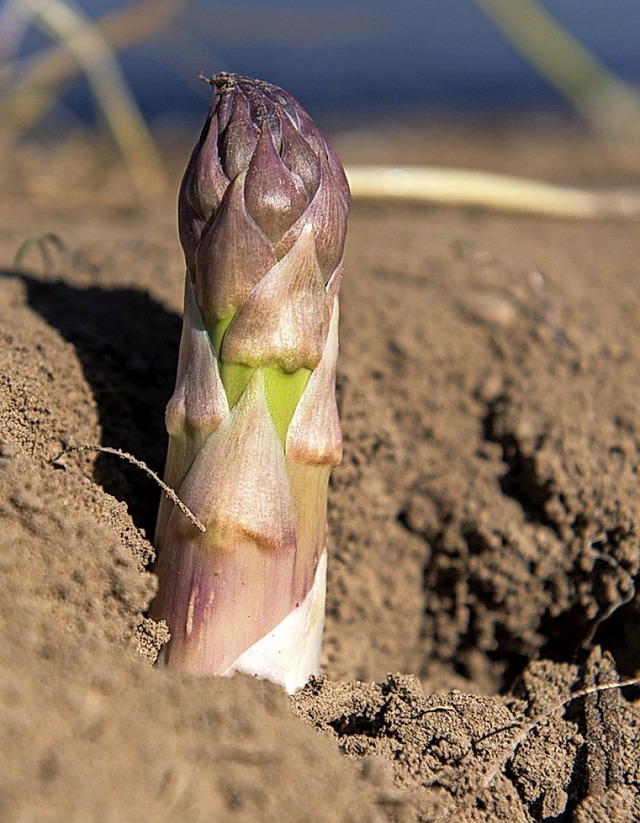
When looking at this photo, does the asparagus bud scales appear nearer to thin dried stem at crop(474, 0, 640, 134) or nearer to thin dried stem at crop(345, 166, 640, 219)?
thin dried stem at crop(345, 166, 640, 219)

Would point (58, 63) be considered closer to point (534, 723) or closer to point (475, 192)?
point (475, 192)

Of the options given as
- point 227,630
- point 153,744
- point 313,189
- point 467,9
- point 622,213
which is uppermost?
point 313,189

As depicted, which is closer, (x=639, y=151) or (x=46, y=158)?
(x=46, y=158)

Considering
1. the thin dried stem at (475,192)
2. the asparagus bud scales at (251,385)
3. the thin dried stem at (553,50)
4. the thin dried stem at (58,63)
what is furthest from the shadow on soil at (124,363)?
the thin dried stem at (553,50)

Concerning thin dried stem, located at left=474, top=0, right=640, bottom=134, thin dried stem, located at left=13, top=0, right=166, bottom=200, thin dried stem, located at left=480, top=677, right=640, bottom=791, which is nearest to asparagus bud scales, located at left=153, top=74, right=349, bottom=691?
thin dried stem, located at left=480, top=677, right=640, bottom=791

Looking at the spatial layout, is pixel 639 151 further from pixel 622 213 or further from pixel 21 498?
pixel 21 498

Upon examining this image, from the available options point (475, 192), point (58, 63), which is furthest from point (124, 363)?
point (58, 63)

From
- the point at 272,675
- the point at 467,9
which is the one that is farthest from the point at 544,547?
the point at 467,9
